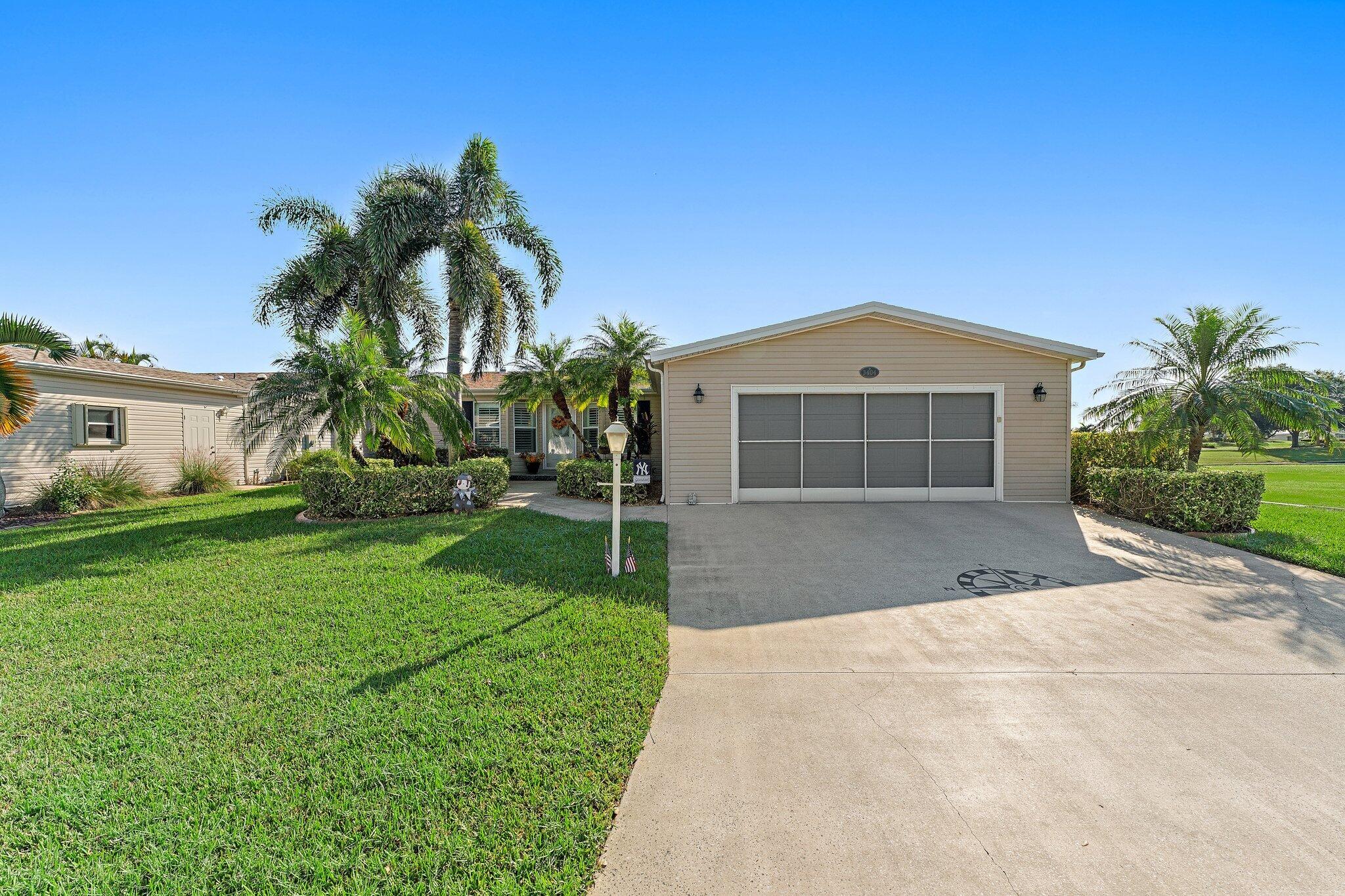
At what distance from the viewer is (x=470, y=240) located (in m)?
12.8

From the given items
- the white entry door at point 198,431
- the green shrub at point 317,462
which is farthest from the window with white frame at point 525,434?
the white entry door at point 198,431

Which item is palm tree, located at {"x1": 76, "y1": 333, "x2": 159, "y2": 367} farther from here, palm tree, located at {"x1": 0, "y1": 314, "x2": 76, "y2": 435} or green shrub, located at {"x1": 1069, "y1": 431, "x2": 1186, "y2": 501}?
green shrub, located at {"x1": 1069, "y1": 431, "x2": 1186, "y2": 501}

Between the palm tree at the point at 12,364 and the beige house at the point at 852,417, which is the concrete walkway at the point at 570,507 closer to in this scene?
the beige house at the point at 852,417

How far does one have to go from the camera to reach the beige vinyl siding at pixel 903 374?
1039cm

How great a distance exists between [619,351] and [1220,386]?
35.9 ft

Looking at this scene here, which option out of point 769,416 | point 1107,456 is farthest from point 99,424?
point 1107,456

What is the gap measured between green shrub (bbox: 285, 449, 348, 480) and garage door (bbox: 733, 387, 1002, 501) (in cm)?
723

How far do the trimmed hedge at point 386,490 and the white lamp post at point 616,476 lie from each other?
530 cm

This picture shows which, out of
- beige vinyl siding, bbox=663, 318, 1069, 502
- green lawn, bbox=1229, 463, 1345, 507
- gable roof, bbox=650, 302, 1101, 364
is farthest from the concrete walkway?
green lawn, bbox=1229, 463, 1345, 507

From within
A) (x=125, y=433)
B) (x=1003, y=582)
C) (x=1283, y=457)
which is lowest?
(x=1003, y=582)

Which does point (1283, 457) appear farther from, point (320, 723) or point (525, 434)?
point (320, 723)

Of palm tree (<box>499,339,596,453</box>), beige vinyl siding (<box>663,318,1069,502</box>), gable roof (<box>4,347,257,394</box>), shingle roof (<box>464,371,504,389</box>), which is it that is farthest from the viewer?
shingle roof (<box>464,371,504,389</box>)

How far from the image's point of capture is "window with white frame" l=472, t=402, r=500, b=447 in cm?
1694

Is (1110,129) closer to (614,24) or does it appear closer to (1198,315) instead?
(1198,315)
